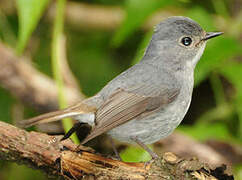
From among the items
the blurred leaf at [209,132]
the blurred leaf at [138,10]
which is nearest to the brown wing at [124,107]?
the blurred leaf at [138,10]

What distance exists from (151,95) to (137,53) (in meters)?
1.43

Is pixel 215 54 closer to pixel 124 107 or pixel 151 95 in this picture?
pixel 151 95

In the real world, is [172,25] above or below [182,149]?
above

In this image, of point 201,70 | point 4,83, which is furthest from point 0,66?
point 201,70

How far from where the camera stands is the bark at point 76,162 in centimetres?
334

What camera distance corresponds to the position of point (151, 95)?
409cm

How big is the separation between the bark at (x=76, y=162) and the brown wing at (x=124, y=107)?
0.26 meters

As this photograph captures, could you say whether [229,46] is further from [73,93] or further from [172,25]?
[73,93]

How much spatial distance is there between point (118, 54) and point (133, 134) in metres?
3.33

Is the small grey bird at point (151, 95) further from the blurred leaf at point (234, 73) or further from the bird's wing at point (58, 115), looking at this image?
the blurred leaf at point (234, 73)

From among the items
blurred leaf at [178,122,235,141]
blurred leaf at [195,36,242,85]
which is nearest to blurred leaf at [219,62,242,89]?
blurred leaf at [195,36,242,85]

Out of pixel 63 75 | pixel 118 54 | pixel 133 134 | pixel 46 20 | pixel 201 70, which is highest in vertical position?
pixel 46 20

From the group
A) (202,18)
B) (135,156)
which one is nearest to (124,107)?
(135,156)

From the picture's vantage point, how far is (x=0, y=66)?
18.1 feet
